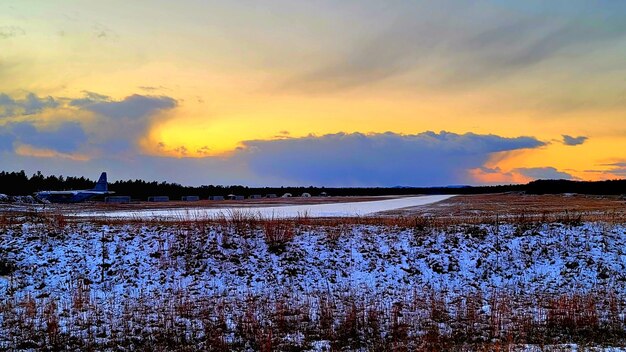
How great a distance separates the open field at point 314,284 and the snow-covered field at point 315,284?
75mm

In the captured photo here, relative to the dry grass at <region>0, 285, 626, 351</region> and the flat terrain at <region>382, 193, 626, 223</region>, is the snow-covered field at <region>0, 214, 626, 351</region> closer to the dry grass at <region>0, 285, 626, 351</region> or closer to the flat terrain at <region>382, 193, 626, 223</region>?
the dry grass at <region>0, 285, 626, 351</region>

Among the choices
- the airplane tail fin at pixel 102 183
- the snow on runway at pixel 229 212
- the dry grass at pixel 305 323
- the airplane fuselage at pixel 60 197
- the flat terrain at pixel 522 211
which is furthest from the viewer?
the airplane tail fin at pixel 102 183

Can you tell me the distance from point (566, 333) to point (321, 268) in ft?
35.3

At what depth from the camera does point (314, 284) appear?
20062 mm

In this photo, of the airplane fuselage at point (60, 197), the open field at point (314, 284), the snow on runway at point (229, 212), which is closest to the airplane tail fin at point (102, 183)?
the airplane fuselage at point (60, 197)

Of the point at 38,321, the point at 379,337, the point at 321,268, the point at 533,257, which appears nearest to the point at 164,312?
the point at 38,321

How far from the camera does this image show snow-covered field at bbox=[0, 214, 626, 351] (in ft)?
42.5

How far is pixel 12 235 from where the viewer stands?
2258 cm

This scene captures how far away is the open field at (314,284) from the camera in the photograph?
1266 centimetres

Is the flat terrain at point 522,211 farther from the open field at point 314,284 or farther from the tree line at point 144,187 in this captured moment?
the tree line at point 144,187

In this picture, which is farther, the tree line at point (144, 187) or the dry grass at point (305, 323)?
the tree line at point (144, 187)

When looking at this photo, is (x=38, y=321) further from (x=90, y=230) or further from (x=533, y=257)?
(x=533, y=257)

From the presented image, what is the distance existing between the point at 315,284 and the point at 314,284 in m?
0.04

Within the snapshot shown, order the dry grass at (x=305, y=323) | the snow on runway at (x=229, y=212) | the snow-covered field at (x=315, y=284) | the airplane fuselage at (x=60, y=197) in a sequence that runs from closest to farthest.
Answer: the dry grass at (x=305, y=323) < the snow-covered field at (x=315, y=284) < the snow on runway at (x=229, y=212) < the airplane fuselage at (x=60, y=197)
